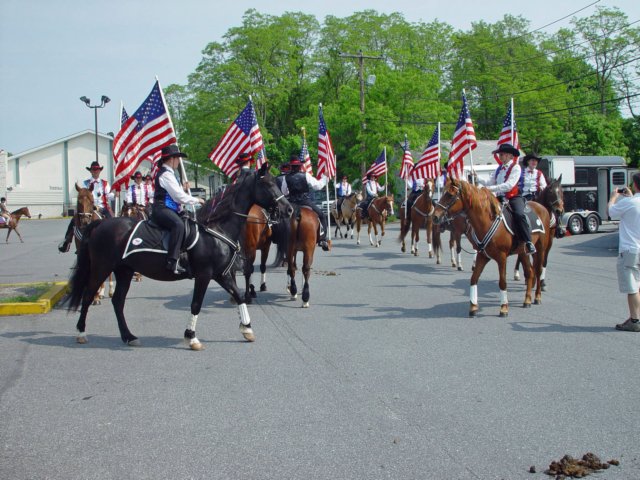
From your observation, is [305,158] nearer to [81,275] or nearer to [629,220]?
[81,275]

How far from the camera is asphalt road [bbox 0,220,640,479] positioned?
4805mm

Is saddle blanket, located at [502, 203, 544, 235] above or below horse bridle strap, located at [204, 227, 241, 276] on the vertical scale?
above

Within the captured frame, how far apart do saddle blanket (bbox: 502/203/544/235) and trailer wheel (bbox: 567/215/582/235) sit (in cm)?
1670

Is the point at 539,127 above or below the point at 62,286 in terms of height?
above

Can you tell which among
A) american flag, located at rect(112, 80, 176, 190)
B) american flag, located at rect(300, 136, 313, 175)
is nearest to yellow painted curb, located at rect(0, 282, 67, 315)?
american flag, located at rect(112, 80, 176, 190)

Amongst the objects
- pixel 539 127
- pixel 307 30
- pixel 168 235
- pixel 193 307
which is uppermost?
pixel 307 30

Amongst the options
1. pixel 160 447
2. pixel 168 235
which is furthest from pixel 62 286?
pixel 160 447

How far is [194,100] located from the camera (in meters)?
55.4

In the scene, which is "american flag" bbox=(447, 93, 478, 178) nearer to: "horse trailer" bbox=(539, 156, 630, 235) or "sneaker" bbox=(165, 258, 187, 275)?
"sneaker" bbox=(165, 258, 187, 275)

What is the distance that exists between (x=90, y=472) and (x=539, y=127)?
5537 cm

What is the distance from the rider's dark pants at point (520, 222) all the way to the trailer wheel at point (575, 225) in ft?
58.1

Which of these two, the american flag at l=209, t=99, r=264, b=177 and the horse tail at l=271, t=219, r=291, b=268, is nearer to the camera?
the horse tail at l=271, t=219, r=291, b=268

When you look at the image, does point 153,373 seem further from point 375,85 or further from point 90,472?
point 375,85

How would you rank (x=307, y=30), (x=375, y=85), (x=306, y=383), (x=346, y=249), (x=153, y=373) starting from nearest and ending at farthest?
(x=306, y=383) → (x=153, y=373) → (x=346, y=249) → (x=375, y=85) → (x=307, y=30)
